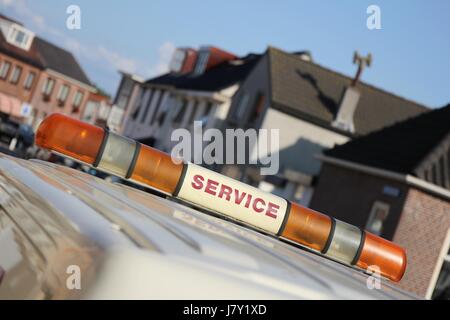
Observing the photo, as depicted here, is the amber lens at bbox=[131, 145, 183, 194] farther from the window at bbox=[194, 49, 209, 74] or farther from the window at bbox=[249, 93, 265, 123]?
the window at bbox=[194, 49, 209, 74]

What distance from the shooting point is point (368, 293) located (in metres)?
2.45

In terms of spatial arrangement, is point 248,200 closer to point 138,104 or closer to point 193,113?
point 193,113

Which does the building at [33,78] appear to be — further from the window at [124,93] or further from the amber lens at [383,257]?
the amber lens at [383,257]

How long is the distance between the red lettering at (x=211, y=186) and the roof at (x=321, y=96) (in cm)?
2651

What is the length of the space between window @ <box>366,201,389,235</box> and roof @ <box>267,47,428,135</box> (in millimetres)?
10611

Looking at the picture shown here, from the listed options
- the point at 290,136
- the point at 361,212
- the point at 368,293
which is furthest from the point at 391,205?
the point at 368,293

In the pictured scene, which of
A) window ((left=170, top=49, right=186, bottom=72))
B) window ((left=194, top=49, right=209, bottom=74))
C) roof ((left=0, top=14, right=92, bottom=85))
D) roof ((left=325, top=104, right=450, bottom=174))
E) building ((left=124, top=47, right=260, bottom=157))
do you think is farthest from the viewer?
roof ((left=0, top=14, right=92, bottom=85))

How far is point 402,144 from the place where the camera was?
2589 cm

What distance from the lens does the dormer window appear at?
65375 millimetres

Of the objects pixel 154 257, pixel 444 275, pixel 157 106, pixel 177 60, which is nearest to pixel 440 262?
pixel 444 275

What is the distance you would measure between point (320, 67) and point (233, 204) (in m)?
31.4

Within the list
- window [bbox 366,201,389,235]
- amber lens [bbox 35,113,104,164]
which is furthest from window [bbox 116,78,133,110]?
amber lens [bbox 35,113,104,164]
